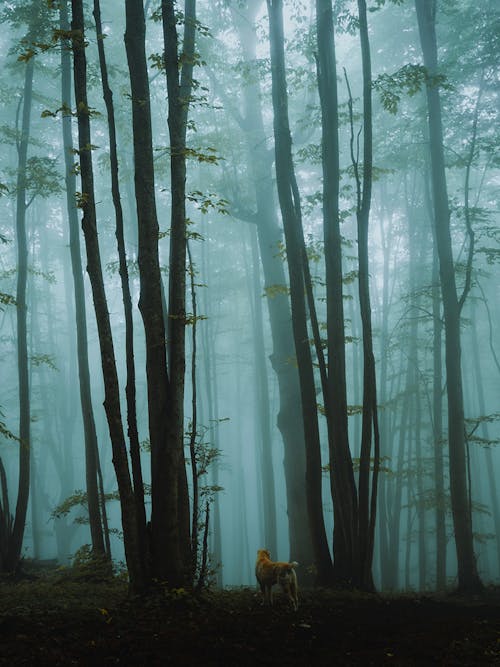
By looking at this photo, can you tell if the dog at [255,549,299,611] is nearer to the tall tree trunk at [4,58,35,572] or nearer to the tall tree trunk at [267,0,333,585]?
the tall tree trunk at [267,0,333,585]

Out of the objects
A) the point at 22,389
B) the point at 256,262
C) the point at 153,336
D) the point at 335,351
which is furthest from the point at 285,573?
the point at 256,262

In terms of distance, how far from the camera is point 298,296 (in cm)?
709

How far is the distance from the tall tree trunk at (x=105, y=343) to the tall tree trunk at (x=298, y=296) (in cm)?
281

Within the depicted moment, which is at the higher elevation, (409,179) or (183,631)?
(409,179)

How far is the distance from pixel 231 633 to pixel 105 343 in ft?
8.70

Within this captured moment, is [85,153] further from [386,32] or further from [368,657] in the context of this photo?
[386,32]

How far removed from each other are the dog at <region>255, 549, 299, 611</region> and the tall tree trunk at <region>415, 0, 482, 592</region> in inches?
177

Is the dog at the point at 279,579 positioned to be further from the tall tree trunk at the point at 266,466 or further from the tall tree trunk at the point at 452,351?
the tall tree trunk at the point at 266,466

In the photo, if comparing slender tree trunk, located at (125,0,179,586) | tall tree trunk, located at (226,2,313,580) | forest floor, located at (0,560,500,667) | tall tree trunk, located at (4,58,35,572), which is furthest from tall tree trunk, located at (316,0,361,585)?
tall tree trunk, located at (4,58,35,572)

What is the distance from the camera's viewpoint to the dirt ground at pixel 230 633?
316 centimetres

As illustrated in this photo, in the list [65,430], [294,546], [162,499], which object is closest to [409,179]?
[294,546]

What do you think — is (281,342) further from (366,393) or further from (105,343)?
(105,343)

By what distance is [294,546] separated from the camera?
9383mm

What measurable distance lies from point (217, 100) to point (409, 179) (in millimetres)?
9271
